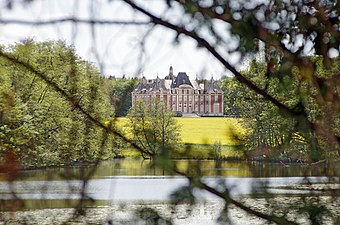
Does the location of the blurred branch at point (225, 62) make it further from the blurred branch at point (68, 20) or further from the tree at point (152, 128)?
the tree at point (152, 128)

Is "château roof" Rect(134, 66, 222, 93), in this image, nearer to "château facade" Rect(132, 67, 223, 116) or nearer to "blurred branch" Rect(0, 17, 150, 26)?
"château facade" Rect(132, 67, 223, 116)

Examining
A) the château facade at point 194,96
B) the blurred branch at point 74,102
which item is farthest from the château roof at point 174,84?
the blurred branch at point 74,102

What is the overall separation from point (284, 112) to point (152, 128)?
0.24 m

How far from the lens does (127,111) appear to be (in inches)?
45.8

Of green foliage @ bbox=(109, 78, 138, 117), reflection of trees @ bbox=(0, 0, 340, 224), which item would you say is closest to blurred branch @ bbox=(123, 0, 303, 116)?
reflection of trees @ bbox=(0, 0, 340, 224)

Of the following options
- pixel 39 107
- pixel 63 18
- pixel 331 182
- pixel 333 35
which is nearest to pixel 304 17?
pixel 333 35

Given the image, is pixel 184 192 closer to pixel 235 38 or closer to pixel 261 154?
pixel 261 154

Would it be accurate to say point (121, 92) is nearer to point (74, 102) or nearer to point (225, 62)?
point (74, 102)

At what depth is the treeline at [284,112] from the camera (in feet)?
3.23

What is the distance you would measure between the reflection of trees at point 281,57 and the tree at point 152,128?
3cm

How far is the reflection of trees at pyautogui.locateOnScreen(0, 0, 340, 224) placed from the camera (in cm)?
97

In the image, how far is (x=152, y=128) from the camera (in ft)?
3.64

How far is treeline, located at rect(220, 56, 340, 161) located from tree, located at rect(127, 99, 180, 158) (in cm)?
13

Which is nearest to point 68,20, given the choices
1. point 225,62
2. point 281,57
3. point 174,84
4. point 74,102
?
point 74,102
